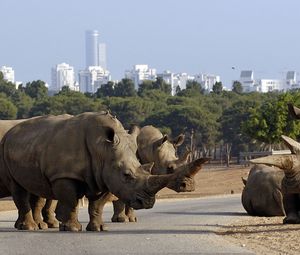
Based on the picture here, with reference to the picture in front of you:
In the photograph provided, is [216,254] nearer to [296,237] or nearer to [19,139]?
[296,237]

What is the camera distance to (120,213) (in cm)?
2456

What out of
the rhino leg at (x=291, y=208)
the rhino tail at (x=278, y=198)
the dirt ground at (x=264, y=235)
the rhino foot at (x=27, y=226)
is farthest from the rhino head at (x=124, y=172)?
the rhino tail at (x=278, y=198)

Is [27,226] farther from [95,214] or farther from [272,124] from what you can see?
[272,124]

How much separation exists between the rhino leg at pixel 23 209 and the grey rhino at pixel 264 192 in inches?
215

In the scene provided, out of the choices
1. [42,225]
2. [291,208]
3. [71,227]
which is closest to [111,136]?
[71,227]

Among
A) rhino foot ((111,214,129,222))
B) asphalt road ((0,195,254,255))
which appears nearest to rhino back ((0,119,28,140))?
asphalt road ((0,195,254,255))

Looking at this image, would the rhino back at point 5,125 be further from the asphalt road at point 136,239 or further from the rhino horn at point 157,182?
the rhino horn at point 157,182

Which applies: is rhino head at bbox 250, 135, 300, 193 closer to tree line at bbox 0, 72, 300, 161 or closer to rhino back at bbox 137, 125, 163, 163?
rhino back at bbox 137, 125, 163, 163

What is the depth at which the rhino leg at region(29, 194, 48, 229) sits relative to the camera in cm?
2225

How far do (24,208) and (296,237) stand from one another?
543cm

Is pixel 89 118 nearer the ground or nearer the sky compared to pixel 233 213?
nearer the sky

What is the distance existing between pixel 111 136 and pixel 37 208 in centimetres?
264

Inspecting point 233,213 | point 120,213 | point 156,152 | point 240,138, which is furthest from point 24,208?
point 240,138

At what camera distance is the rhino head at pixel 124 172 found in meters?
20.3
